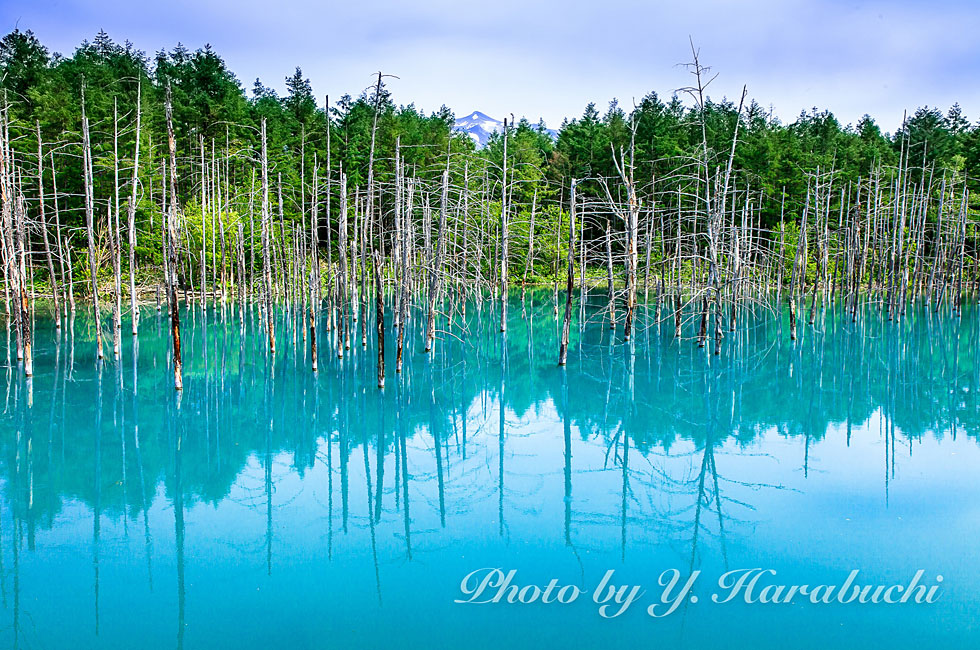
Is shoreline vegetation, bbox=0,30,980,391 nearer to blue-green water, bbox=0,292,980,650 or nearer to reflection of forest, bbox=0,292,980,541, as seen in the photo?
reflection of forest, bbox=0,292,980,541

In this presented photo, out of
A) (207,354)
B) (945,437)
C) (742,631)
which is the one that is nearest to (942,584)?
(742,631)

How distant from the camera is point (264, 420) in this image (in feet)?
35.6

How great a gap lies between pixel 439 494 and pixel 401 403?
4.19 m

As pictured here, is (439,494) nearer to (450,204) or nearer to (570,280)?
(570,280)

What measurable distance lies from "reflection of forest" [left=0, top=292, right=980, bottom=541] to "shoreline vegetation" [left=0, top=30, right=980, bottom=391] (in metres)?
1.02

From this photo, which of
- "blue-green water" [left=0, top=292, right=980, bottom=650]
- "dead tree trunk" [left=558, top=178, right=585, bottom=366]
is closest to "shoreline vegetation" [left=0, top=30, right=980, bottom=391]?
"dead tree trunk" [left=558, top=178, right=585, bottom=366]

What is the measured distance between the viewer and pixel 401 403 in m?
11.9

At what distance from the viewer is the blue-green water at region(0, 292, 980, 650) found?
5062 mm

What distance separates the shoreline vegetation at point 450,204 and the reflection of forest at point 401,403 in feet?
3.34

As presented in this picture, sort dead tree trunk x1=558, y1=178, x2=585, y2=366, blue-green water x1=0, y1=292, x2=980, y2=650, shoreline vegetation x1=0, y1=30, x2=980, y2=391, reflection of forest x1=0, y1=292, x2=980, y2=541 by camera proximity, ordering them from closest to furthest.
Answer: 1. blue-green water x1=0, y1=292, x2=980, y2=650
2. reflection of forest x1=0, y1=292, x2=980, y2=541
3. dead tree trunk x1=558, y1=178, x2=585, y2=366
4. shoreline vegetation x1=0, y1=30, x2=980, y2=391

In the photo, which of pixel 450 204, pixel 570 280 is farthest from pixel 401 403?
pixel 450 204

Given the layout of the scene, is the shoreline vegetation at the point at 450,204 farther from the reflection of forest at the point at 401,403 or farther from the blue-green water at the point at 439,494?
the blue-green water at the point at 439,494

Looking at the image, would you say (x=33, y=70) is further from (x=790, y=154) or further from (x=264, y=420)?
(x=790, y=154)

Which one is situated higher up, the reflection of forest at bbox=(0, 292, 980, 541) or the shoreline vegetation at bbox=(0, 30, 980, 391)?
the shoreline vegetation at bbox=(0, 30, 980, 391)
